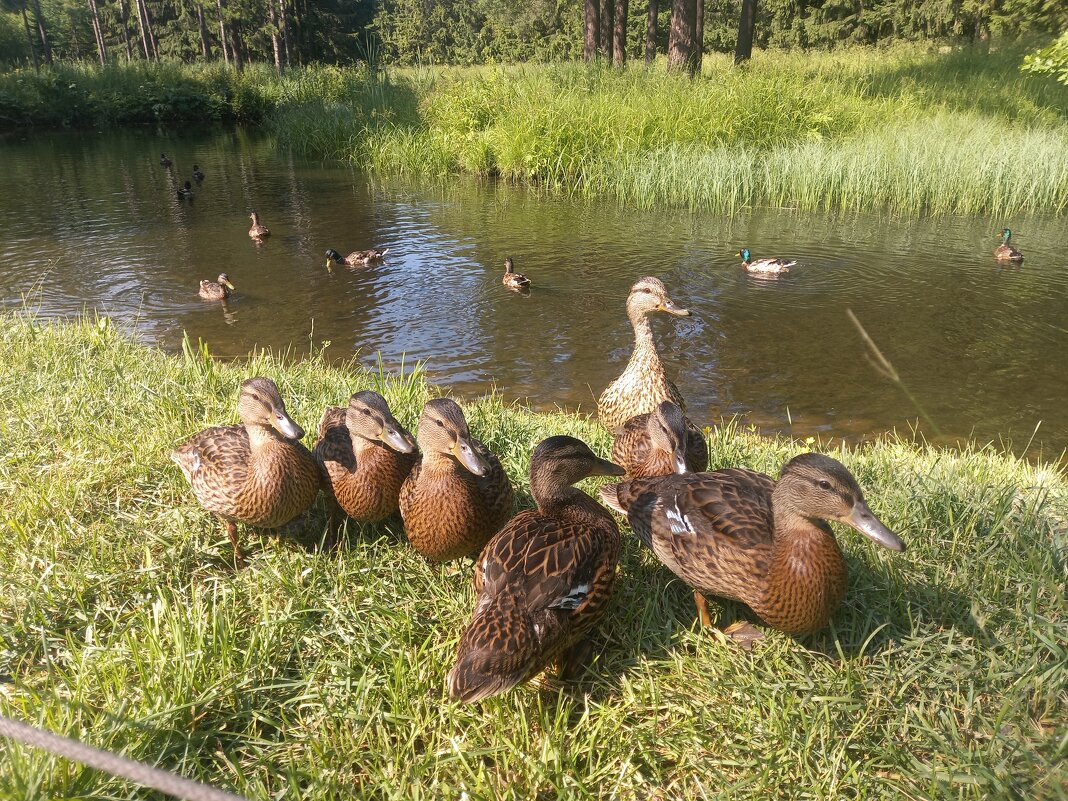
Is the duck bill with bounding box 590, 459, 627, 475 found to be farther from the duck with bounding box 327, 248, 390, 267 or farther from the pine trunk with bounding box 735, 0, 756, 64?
the pine trunk with bounding box 735, 0, 756, 64

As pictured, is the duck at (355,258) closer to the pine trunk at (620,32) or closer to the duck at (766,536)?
the duck at (766,536)

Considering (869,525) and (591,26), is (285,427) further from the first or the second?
(591,26)

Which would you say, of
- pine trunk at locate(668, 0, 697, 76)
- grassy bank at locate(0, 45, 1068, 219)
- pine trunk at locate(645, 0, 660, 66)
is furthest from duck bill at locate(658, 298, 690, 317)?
pine trunk at locate(645, 0, 660, 66)

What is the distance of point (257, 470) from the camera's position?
125 inches

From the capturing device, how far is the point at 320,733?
2.34 m

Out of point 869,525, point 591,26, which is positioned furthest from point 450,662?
point 591,26

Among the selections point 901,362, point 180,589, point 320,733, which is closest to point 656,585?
point 320,733

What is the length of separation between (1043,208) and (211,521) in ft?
48.8

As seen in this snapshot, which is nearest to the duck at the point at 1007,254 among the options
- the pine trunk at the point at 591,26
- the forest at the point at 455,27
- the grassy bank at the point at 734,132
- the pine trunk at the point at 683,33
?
the grassy bank at the point at 734,132

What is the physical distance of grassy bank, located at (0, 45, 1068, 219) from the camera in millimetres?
12883

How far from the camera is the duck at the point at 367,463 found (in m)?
3.29

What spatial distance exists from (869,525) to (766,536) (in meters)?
0.40

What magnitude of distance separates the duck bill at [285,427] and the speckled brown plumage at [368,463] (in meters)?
0.27

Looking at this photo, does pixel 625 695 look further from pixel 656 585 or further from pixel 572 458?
pixel 572 458
